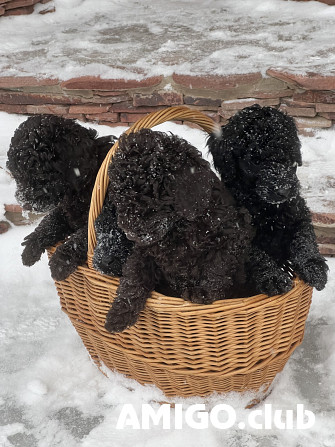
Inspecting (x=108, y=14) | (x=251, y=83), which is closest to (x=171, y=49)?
(x=251, y=83)

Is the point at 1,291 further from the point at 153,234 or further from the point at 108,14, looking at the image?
the point at 108,14

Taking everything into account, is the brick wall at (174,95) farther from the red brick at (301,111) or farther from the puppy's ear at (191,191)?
the puppy's ear at (191,191)

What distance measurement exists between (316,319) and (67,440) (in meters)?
1.40

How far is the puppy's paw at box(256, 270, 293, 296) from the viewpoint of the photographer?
198cm

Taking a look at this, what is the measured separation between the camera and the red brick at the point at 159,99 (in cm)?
394

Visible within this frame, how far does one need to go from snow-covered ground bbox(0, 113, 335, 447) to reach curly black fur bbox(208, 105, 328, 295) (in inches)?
23.1

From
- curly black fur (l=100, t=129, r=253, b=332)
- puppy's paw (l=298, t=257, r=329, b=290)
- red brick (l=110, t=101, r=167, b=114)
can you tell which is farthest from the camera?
red brick (l=110, t=101, r=167, b=114)

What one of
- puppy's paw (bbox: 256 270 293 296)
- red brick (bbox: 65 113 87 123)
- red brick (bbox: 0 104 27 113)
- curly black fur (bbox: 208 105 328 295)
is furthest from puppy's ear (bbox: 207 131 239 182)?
red brick (bbox: 0 104 27 113)

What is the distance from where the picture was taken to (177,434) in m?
2.16

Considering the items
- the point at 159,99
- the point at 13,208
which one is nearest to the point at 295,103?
the point at 159,99

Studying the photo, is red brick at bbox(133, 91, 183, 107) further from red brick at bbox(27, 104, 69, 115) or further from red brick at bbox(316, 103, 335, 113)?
red brick at bbox(316, 103, 335, 113)

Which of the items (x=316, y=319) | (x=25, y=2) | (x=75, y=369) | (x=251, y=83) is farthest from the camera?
(x=25, y=2)

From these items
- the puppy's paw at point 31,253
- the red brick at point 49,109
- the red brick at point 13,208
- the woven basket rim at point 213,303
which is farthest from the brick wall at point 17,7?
the woven basket rim at point 213,303

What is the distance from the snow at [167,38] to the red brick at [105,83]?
0.17 ft
